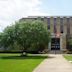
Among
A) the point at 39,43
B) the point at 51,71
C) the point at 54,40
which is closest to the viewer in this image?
the point at 51,71

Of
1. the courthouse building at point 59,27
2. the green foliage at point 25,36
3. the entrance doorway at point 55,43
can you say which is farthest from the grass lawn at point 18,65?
the courthouse building at point 59,27

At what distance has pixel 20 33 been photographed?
59688 mm

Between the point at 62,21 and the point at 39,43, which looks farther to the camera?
the point at 62,21

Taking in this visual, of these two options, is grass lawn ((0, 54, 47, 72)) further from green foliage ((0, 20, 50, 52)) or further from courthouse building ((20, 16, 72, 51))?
courthouse building ((20, 16, 72, 51))

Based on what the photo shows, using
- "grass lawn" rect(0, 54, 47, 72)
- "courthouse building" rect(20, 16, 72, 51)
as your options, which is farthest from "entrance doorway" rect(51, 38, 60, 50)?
"grass lawn" rect(0, 54, 47, 72)

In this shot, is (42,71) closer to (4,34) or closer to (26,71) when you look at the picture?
(26,71)

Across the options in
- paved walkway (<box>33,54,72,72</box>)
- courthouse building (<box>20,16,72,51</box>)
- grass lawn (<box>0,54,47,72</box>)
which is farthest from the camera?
courthouse building (<box>20,16,72,51</box>)

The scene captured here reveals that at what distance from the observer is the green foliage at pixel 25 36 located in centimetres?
5847

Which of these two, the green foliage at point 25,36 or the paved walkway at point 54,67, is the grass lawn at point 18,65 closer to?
the paved walkway at point 54,67

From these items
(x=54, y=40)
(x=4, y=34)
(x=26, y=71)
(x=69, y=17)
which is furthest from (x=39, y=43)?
(x=69, y=17)

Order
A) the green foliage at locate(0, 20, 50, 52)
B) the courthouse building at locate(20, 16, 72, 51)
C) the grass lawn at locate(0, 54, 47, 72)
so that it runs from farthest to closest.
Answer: the courthouse building at locate(20, 16, 72, 51), the green foliage at locate(0, 20, 50, 52), the grass lawn at locate(0, 54, 47, 72)

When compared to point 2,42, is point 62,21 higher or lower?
higher

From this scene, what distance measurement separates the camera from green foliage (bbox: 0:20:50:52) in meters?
58.5

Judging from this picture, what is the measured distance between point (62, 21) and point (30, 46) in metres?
52.6
